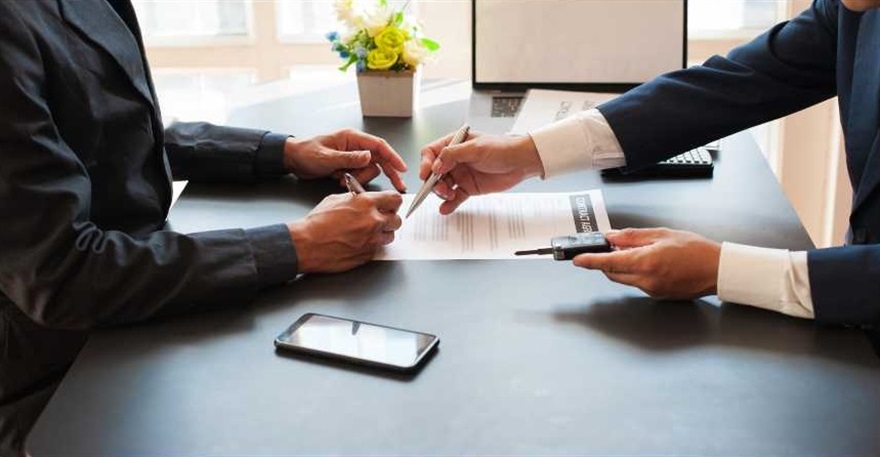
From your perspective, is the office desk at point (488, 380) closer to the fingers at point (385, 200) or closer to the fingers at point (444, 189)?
the fingers at point (385, 200)

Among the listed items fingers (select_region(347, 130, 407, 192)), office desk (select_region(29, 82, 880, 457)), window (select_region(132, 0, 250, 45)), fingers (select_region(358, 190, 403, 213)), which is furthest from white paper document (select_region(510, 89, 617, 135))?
window (select_region(132, 0, 250, 45))

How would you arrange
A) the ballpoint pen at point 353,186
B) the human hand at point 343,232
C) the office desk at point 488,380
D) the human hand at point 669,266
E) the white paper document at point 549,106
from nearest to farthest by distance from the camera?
1. the office desk at point 488,380
2. the human hand at point 669,266
3. the human hand at point 343,232
4. the ballpoint pen at point 353,186
5. the white paper document at point 549,106

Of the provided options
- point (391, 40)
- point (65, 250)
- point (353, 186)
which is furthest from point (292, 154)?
point (65, 250)

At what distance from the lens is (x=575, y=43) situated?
2113mm

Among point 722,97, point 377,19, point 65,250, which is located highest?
point 377,19

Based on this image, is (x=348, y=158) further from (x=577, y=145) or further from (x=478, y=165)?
(x=577, y=145)

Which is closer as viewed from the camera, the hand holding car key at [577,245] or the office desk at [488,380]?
the office desk at [488,380]

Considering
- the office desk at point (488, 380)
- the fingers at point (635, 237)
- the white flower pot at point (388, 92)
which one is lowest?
the office desk at point (488, 380)

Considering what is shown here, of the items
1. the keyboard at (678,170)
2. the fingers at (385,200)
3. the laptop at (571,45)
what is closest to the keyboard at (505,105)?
the laptop at (571,45)

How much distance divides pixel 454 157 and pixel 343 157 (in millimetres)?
208

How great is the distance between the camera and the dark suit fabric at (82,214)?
1.07m

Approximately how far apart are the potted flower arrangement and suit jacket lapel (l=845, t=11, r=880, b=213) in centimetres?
85

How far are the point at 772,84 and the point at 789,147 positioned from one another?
3.92 ft

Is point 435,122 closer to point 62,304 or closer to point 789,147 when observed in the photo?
point 62,304
